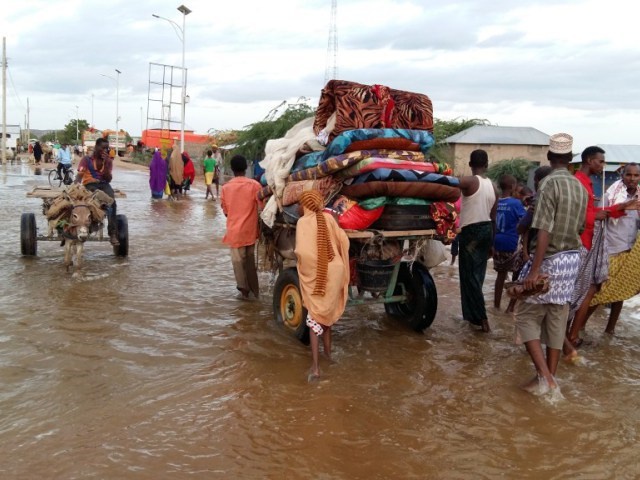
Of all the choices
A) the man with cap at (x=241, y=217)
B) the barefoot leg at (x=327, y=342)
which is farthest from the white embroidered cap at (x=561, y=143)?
the man with cap at (x=241, y=217)

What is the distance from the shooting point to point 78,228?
8.06 metres

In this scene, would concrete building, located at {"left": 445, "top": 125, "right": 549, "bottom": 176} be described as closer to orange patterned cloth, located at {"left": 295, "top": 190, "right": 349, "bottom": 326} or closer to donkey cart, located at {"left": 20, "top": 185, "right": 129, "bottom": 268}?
donkey cart, located at {"left": 20, "top": 185, "right": 129, "bottom": 268}

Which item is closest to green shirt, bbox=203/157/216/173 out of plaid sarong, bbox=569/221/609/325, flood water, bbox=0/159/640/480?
flood water, bbox=0/159/640/480

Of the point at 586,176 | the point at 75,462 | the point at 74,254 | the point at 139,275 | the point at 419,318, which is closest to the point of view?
the point at 75,462

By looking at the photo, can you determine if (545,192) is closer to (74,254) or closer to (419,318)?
(419,318)

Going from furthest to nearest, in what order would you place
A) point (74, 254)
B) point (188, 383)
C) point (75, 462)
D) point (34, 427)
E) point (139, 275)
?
1. point (74, 254)
2. point (139, 275)
3. point (188, 383)
4. point (34, 427)
5. point (75, 462)

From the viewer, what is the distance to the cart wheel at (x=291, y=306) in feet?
18.5

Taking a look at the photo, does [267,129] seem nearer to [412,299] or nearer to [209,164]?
[209,164]

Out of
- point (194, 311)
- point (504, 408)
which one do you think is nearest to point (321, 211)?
point (504, 408)

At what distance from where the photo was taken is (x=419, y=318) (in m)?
6.20

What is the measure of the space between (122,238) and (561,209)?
7.09 meters

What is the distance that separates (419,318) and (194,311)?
8.49 feet

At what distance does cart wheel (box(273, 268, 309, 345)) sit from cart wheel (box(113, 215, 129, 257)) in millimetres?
4304

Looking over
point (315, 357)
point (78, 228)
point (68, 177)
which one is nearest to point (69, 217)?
point (78, 228)
